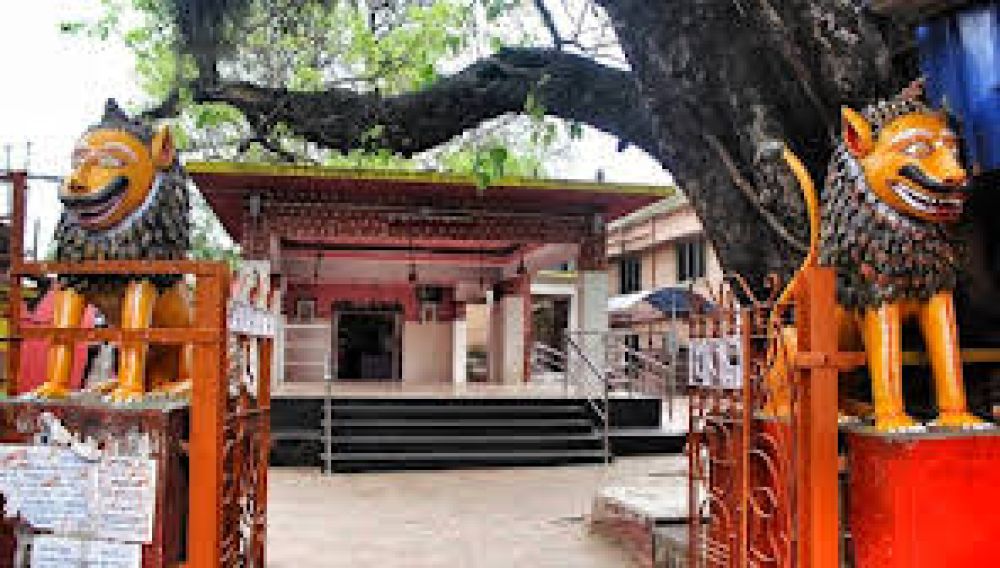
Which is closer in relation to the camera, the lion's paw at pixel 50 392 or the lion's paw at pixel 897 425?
the lion's paw at pixel 897 425

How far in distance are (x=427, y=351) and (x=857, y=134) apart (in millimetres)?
18562

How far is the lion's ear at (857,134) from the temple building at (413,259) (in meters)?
9.84

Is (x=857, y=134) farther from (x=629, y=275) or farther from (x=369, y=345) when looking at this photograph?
(x=629, y=275)

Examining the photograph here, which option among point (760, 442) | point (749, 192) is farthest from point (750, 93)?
point (760, 442)

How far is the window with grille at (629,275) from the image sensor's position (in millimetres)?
28672

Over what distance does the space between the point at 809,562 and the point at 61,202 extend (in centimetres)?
350

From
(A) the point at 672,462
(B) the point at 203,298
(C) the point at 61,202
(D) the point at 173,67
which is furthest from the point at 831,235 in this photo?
(A) the point at 672,462

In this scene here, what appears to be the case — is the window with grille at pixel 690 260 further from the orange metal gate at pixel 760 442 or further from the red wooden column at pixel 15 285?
the red wooden column at pixel 15 285

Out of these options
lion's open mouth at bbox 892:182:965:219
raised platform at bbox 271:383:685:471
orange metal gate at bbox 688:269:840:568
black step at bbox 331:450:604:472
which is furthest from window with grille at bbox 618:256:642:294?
lion's open mouth at bbox 892:182:965:219

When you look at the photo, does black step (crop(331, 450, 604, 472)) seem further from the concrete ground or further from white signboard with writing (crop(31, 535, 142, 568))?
white signboard with writing (crop(31, 535, 142, 568))

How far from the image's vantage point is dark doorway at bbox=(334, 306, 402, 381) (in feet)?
71.2

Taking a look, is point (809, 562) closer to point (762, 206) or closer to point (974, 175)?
point (974, 175)

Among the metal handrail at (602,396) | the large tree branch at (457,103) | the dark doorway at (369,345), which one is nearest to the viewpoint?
the large tree branch at (457,103)

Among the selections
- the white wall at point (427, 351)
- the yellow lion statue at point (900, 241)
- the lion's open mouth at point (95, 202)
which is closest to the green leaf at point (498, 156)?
the lion's open mouth at point (95, 202)
